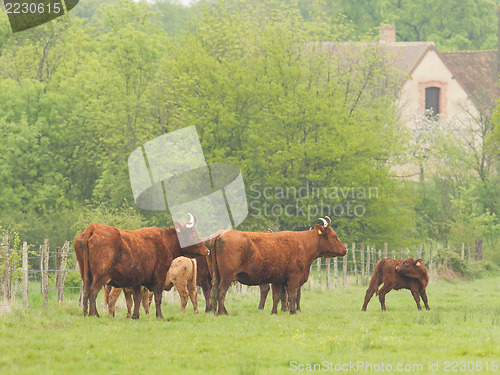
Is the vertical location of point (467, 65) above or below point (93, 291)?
above

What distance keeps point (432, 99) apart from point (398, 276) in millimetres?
41027

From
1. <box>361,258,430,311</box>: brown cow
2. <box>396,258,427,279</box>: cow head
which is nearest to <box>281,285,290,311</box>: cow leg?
<box>361,258,430,311</box>: brown cow

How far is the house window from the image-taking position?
57250mm

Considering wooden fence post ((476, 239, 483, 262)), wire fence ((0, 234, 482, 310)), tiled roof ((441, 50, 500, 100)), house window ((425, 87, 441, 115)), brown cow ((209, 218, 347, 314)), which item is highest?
tiled roof ((441, 50, 500, 100))

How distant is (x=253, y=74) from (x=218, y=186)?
19.8ft

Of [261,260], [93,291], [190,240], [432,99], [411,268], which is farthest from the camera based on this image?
[432,99]

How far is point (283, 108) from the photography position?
130 feet

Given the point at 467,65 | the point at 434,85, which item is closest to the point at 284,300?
the point at 434,85

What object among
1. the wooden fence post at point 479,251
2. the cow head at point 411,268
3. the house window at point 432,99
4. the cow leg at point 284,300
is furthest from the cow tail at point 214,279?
the house window at point 432,99

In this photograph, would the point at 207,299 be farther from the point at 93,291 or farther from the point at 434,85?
the point at 434,85

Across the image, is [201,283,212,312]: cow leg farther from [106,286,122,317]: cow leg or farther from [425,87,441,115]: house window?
[425,87,441,115]: house window

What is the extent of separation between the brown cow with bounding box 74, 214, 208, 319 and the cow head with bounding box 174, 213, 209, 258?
4cm

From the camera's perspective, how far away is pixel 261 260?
56.6ft

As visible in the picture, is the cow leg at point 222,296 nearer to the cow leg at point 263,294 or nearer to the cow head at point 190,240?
the cow head at point 190,240
